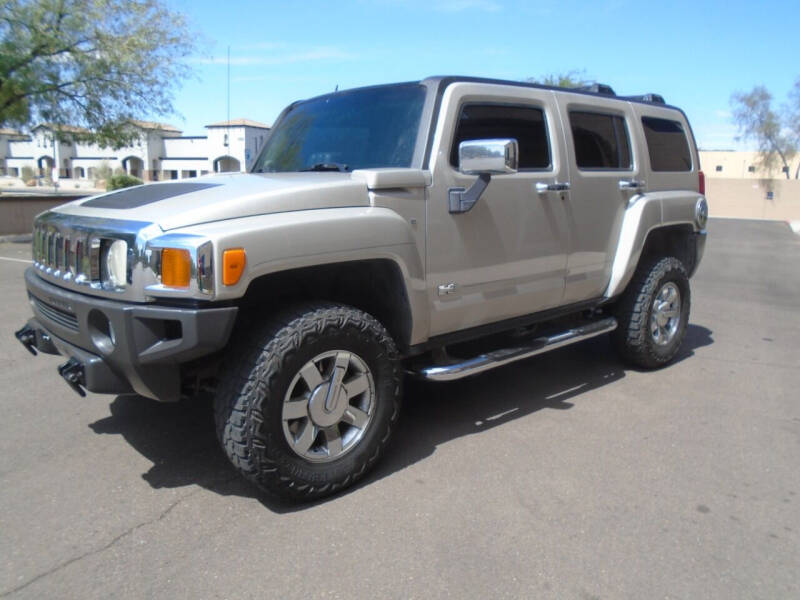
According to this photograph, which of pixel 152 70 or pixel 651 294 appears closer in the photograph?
pixel 651 294

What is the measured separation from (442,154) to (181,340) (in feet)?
5.73

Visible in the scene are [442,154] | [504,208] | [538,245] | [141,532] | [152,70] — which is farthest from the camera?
[152,70]

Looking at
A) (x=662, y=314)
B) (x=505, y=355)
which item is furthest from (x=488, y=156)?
(x=662, y=314)

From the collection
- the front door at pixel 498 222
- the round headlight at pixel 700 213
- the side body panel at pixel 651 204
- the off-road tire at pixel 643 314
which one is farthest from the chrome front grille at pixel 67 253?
the round headlight at pixel 700 213

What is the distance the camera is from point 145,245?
288 centimetres

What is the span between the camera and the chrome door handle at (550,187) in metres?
4.29

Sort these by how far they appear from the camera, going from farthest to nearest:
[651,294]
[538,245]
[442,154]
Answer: [651,294]
[538,245]
[442,154]

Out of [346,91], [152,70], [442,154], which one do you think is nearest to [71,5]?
[152,70]

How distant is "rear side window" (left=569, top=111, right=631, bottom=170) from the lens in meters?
4.71

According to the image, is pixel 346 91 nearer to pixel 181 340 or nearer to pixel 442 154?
pixel 442 154

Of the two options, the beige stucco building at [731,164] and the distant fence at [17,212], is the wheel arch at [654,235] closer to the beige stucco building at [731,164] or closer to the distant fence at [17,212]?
the distant fence at [17,212]

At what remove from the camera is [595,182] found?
187 inches

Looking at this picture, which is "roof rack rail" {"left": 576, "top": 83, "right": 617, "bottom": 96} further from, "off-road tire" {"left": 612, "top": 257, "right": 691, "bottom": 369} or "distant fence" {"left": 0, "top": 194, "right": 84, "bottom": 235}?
"distant fence" {"left": 0, "top": 194, "right": 84, "bottom": 235}

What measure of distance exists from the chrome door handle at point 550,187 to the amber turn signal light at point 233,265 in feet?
7.07
